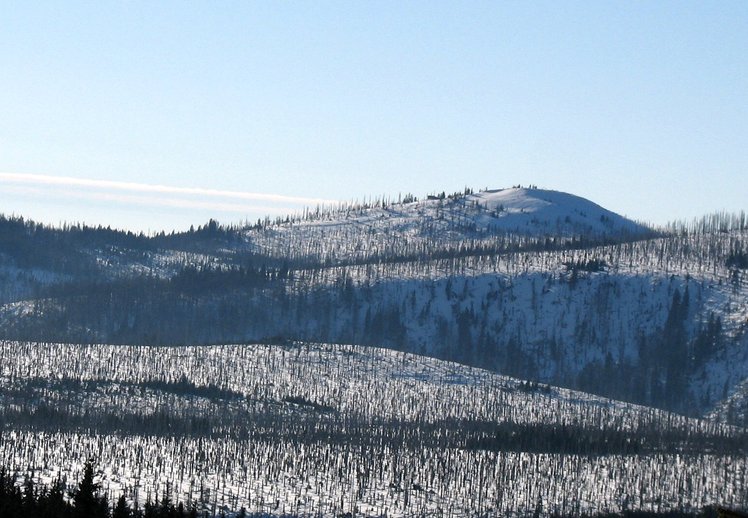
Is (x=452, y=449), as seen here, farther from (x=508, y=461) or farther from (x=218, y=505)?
(x=218, y=505)

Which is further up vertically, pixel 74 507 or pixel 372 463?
pixel 74 507

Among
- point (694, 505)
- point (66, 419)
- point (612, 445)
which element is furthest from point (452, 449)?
point (66, 419)

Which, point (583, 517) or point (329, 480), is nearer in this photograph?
point (583, 517)

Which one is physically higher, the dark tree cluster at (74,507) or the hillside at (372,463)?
the dark tree cluster at (74,507)

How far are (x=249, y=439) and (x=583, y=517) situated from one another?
58.2m

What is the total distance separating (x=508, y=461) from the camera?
16738 cm

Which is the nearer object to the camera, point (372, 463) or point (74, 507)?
point (74, 507)

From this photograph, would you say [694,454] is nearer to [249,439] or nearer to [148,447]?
[249,439]

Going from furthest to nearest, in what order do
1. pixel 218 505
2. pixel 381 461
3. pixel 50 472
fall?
pixel 381 461 → pixel 50 472 → pixel 218 505

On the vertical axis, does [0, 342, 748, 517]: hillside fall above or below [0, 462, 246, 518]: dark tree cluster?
below

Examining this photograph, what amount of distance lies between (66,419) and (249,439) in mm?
27605

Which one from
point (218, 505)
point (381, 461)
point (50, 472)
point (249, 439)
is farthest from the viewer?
point (249, 439)

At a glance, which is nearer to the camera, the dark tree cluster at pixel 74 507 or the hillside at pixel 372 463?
the dark tree cluster at pixel 74 507

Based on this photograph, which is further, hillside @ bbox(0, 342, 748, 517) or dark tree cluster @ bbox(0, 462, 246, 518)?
hillside @ bbox(0, 342, 748, 517)
